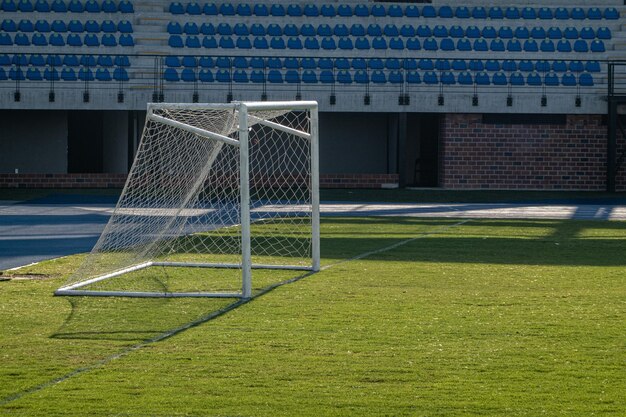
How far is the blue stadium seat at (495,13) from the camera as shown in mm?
34125

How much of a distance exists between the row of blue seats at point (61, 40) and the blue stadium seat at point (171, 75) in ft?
6.71

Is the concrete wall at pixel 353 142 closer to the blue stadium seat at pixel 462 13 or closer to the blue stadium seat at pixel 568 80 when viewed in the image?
the blue stadium seat at pixel 462 13

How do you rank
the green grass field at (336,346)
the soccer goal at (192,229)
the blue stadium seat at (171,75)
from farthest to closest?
the blue stadium seat at (171,75), the soccer goal at (192,229), the green grass field at (336,346)

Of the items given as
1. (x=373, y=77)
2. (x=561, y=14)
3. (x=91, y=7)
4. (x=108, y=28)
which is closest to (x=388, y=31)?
(x=373, y=77)

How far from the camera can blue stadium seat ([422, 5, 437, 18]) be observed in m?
33.8

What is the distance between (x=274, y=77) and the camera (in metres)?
31.4

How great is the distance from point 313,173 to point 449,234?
222 inches

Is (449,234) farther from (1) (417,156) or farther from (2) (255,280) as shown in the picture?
(1) (417,156)

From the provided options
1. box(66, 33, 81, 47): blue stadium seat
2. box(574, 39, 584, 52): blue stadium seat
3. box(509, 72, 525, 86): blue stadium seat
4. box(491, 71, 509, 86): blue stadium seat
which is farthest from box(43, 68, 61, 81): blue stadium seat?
box(574, 39, 584, 52): blue stadium seat

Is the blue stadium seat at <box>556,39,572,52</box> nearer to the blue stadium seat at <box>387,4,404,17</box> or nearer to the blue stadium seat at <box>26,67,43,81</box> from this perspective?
the blue stadium seat at <box>387,4,404,17</box>

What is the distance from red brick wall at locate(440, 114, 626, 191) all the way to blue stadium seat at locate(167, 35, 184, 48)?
840 centimetres

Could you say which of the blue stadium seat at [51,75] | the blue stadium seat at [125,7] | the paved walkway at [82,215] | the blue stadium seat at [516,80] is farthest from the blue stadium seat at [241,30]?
the paved walkway at [82,215]

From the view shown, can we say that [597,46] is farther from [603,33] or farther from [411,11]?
[411,11]

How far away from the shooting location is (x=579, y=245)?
1622 cm
